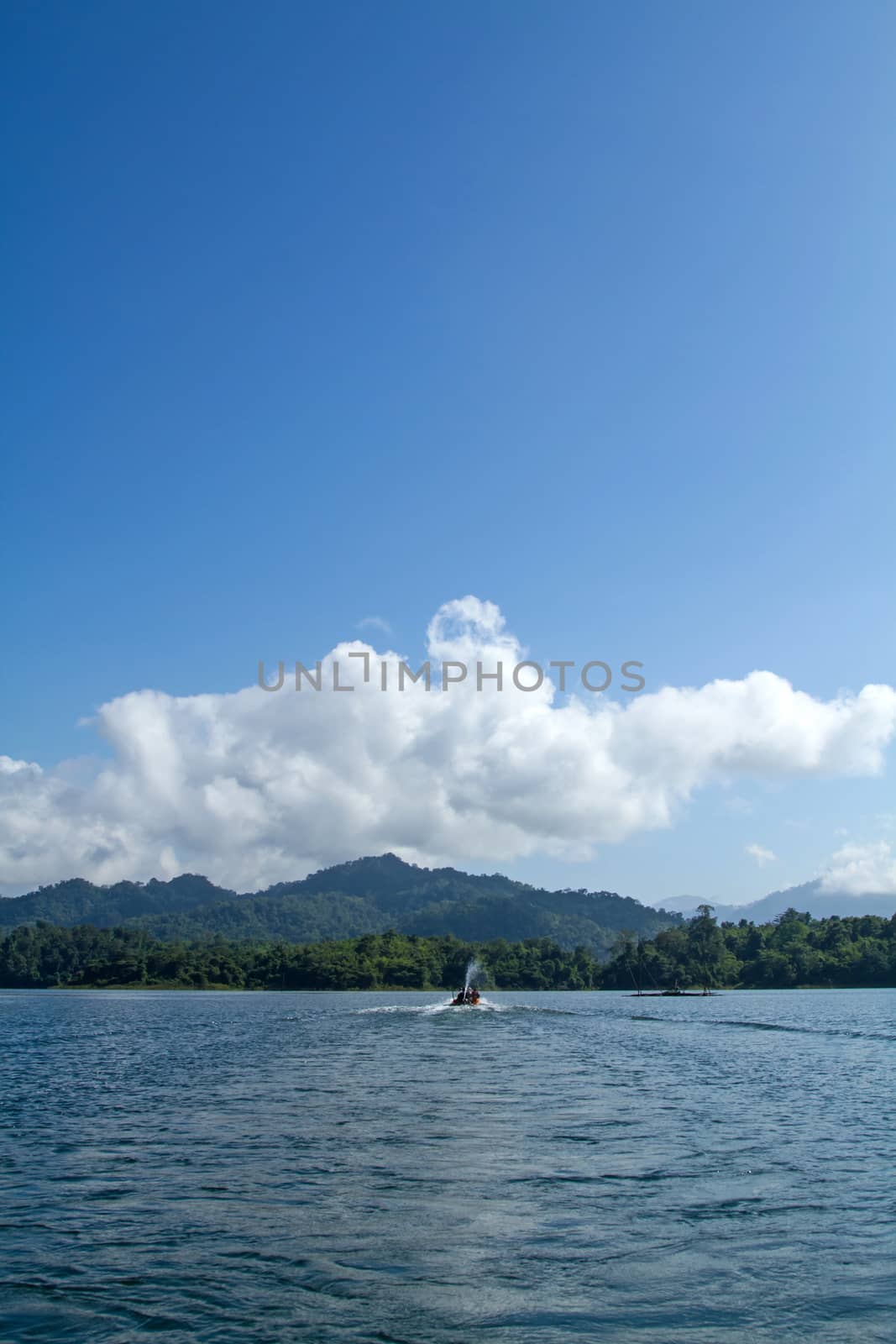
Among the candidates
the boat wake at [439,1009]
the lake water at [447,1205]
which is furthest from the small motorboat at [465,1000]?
the lake water at [447,1205]

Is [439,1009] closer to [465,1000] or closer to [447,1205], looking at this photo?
[465,1000]

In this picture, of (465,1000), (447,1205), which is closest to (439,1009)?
(465,1000)

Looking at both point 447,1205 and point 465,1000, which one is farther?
point 465,1000

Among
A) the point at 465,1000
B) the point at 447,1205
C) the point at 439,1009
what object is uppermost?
the point at 447,1205

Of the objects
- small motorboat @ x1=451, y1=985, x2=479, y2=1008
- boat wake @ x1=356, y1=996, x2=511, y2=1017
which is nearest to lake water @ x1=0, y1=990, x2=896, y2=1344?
boat wake @ x1=356, y1=996, x2=511, y2=1017

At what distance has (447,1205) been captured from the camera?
26.8 meters

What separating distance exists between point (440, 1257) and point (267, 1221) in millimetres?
5333

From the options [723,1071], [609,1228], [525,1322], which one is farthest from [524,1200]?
[723,1071]

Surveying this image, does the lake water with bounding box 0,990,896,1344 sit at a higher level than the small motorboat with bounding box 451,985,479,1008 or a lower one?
higher

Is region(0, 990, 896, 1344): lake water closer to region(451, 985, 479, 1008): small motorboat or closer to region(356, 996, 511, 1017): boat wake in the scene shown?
region(356, 996, 511, 1017): boat wake

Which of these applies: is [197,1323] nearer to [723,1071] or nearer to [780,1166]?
[780,1166]

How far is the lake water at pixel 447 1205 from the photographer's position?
1900cm

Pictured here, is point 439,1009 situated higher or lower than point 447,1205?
lower

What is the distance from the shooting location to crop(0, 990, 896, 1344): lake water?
1900 cm
